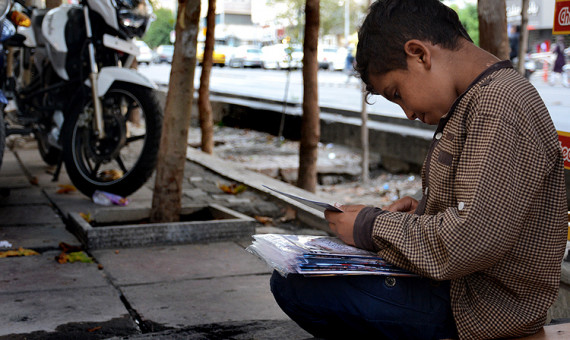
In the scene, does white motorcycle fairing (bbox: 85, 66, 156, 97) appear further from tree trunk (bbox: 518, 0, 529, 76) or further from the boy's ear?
the boy's ear

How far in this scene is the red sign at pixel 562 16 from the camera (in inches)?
128

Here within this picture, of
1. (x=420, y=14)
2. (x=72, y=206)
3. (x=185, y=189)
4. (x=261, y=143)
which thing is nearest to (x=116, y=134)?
(x=72, y=206)

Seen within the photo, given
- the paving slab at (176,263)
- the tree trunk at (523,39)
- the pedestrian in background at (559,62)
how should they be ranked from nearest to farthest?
the paving slab at (176,263), the tree trunk at (523,39), the pedestrian in background at (559,62)

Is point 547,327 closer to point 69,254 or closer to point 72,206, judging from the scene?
point 69,254

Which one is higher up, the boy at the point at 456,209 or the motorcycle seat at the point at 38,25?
the motorcycle seat at the point at 38,25

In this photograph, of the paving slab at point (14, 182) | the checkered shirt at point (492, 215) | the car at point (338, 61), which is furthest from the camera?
the car at point (338, 61)

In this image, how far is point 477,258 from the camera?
181 cm

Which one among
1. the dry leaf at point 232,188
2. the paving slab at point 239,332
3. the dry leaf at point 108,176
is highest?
the dry leaf at point 108,176

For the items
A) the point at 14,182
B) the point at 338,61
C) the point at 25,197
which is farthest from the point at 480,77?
the point at 338,61

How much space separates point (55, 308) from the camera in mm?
3307

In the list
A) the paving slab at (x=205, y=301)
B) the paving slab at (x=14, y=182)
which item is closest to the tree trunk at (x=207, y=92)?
the paving slab at (x=14, y=182)

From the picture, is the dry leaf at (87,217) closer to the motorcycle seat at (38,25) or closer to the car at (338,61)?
the motorcycle seat at (38,25)

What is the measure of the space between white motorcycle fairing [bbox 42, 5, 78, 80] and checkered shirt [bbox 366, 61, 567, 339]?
421 centimetres

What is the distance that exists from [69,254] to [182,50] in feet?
4.75
